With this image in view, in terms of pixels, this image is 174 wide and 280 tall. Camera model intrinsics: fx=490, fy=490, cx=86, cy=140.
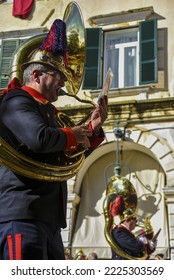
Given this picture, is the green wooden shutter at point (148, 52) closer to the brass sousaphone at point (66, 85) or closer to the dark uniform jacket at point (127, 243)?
the dark uniform jacket at point (127, 243)

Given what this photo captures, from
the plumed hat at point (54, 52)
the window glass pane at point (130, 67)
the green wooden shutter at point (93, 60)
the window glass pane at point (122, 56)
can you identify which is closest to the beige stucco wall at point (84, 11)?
the green wooden shutter at point (93, 60)

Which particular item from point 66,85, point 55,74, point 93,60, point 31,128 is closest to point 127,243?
point 66,85

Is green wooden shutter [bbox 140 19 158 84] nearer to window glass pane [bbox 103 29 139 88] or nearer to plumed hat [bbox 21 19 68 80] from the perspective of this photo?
window glass pane [bbox 103 29 139 88]

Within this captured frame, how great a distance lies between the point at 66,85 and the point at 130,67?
25.9 feet

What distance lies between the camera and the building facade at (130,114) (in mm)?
9430

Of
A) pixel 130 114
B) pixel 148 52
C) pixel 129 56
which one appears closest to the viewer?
pixel 130 114

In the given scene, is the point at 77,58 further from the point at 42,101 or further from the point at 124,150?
the point at 124,150

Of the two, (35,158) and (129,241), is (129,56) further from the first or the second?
(35,158)

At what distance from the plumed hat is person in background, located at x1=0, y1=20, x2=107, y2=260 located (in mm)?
11

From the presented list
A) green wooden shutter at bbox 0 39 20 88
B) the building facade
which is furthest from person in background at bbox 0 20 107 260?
green wooden shutter at bbox 0 39 20 88

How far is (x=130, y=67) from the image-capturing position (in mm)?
10414

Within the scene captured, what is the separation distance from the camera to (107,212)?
7887 mm

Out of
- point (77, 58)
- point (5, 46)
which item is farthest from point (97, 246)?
point (77, 58)

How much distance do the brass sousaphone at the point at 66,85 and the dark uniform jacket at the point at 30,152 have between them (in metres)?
0.05
